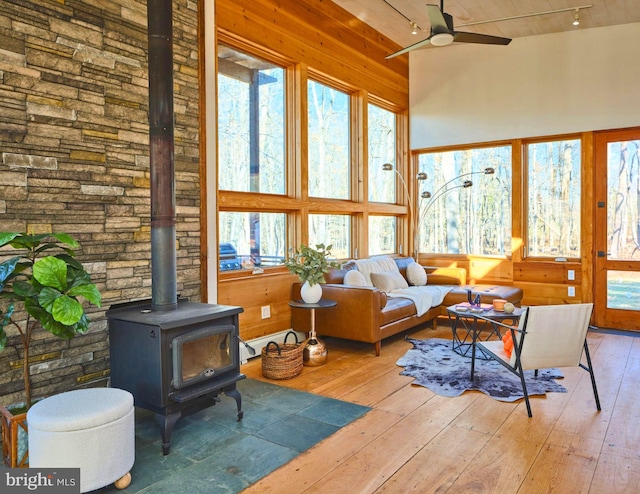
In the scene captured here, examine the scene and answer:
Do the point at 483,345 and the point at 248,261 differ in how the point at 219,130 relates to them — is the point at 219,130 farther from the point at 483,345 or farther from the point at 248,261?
the point at 483,345

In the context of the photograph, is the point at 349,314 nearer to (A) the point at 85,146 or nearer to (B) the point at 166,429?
(B) the point at 166,429

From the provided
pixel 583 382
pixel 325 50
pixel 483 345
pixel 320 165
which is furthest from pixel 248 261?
pixel 583 382

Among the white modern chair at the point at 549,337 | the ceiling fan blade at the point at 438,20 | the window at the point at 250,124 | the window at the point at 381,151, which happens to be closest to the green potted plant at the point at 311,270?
the window at the point at 250,124

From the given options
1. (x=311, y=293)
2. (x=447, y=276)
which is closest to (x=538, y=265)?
(x=447, y=276)

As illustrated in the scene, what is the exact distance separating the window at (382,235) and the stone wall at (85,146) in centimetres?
323

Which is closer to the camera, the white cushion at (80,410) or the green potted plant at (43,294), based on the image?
the white cushion at (80,410)

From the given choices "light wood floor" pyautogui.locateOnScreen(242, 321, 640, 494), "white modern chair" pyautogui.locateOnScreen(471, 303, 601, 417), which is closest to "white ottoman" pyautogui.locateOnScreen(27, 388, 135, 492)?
"light wood floor" pyautogui.locateOnScreen(242, 321, 640, 494)

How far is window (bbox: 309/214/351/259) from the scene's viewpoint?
18.1ft

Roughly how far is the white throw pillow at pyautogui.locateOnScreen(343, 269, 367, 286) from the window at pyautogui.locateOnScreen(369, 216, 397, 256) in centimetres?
143

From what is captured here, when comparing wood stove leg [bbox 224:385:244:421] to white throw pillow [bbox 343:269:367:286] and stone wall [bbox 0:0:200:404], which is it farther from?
white throw pillow [bbox 343:269:367:286]

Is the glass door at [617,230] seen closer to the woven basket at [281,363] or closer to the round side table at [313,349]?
the round side table at [313,349]

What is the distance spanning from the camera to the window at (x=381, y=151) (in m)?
6.55

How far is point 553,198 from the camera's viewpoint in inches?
245

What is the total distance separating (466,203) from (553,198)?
3.64 ft
